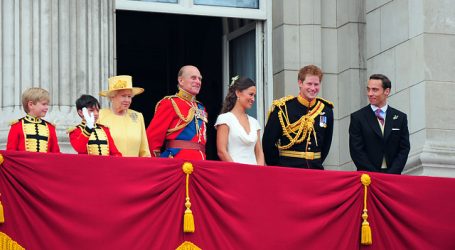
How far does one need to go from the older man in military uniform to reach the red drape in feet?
2.81

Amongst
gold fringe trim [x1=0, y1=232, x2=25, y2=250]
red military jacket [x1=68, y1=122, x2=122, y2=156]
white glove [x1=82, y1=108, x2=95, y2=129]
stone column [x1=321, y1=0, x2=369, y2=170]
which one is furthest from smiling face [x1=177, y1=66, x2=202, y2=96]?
stone column [x1=321, y1=0, x2=369, y2=170]

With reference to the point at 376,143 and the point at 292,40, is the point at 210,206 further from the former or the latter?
the point at 292,40

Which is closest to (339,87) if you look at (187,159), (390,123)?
(390,123)

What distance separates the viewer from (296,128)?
64.9 feet

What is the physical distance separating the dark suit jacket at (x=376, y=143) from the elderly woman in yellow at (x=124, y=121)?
2632 mm

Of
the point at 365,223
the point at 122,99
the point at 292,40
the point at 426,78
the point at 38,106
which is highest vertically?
the point at 292,40

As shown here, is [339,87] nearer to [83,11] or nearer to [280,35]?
[280,35]

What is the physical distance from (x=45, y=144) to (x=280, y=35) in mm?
6263

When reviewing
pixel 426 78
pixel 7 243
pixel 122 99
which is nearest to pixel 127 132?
pixel 122 99

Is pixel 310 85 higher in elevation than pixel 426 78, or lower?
lower

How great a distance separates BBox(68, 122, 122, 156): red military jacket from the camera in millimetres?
18516

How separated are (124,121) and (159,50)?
10.3 metres

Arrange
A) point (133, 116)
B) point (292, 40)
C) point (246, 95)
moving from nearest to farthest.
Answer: point (133, 116), point (246, 95), point (292, 40)

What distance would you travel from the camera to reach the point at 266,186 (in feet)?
60.8
